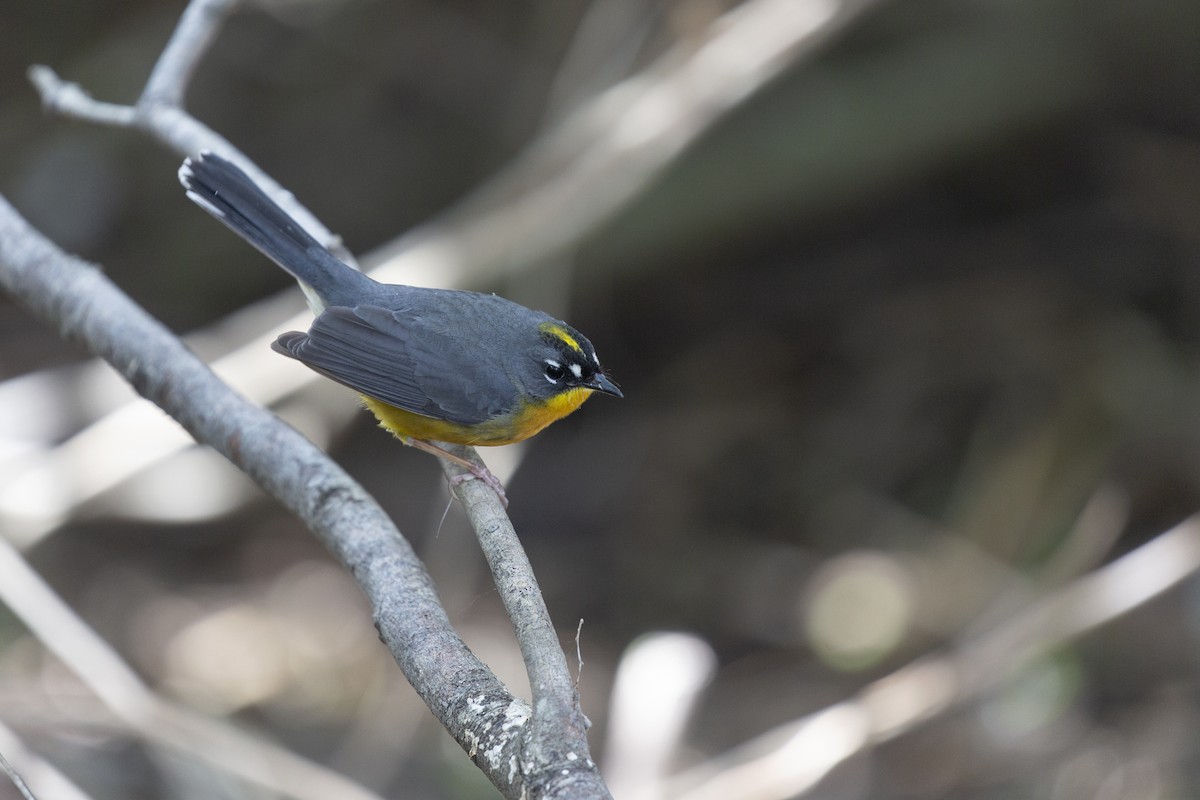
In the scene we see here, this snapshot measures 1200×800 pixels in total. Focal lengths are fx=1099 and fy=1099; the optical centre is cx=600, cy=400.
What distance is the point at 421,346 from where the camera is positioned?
498cm

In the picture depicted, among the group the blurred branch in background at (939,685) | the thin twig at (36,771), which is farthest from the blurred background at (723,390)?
the thin twig at (36,771)

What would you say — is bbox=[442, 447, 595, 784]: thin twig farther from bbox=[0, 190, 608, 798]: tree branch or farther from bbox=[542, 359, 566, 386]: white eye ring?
bbox=[542, 359, 566, 386]: white eye ring

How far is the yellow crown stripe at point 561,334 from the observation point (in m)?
4.90

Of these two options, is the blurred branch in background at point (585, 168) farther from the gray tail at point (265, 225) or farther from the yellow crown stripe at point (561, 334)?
the yellow crown stripe at point (561, 334)

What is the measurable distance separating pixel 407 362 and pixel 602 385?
2.88ft

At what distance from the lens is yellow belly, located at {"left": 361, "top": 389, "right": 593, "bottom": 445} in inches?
190

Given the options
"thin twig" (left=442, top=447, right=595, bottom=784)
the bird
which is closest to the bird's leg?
the bird

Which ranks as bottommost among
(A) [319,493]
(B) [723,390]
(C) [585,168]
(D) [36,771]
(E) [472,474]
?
(D) [36,771]

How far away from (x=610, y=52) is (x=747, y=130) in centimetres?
119

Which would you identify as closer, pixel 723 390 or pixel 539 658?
pixel 539 658

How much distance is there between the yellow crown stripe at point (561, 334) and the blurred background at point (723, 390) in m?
1.89

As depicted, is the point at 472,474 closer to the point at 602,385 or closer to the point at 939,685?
the point at 602,385

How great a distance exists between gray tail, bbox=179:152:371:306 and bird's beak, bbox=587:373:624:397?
1140mm

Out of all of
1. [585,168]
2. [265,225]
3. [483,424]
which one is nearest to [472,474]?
[483,424]
